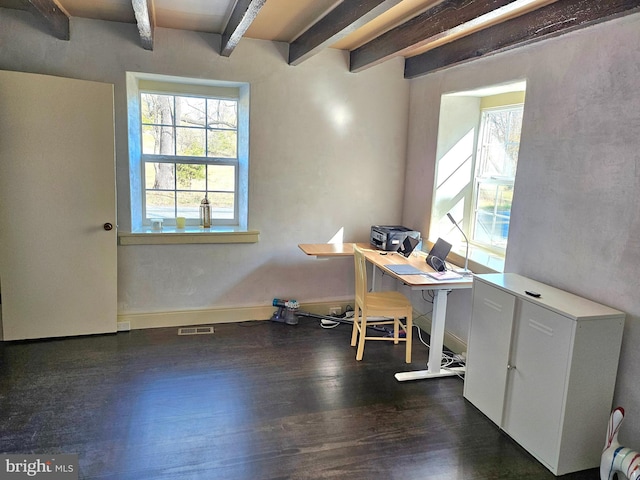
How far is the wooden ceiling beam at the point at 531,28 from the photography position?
85.5 inches

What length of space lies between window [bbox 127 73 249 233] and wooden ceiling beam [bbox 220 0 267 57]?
42 cm

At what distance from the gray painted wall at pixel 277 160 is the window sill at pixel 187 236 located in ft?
0.21

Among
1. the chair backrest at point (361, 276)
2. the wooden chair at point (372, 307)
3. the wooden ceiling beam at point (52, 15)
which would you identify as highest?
the wooden ceiling beam at point (52, 15)

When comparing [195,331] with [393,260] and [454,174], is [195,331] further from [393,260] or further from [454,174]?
[454,174]

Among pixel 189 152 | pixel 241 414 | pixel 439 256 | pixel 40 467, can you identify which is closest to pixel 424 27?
pixel 439 256

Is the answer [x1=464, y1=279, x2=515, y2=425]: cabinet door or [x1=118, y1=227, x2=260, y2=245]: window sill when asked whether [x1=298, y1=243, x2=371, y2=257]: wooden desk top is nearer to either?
[x1=118, y1=227, x2=260, y2=245]: window sill

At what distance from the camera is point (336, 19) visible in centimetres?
284

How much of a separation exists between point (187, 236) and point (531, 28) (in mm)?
2940

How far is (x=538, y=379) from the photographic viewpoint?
2299 millimetres

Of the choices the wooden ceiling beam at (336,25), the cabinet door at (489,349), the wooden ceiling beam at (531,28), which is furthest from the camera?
the cabinet door at (489,349)

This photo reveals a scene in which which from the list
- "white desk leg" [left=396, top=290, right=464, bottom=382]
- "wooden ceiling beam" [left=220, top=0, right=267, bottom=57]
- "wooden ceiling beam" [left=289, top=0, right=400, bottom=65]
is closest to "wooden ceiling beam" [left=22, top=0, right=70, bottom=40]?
"wooden ceiling beam" [left=220, top=0, right=267, bottom=57]

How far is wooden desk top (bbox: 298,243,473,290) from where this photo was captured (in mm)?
2941

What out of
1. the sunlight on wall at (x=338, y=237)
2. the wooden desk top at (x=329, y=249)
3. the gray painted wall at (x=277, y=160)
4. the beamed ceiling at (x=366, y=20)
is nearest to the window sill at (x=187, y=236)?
the gray painted wall at (x=277, y=160)

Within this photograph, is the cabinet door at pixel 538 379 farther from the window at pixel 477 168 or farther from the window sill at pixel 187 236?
the window sill at pixel 187 236
